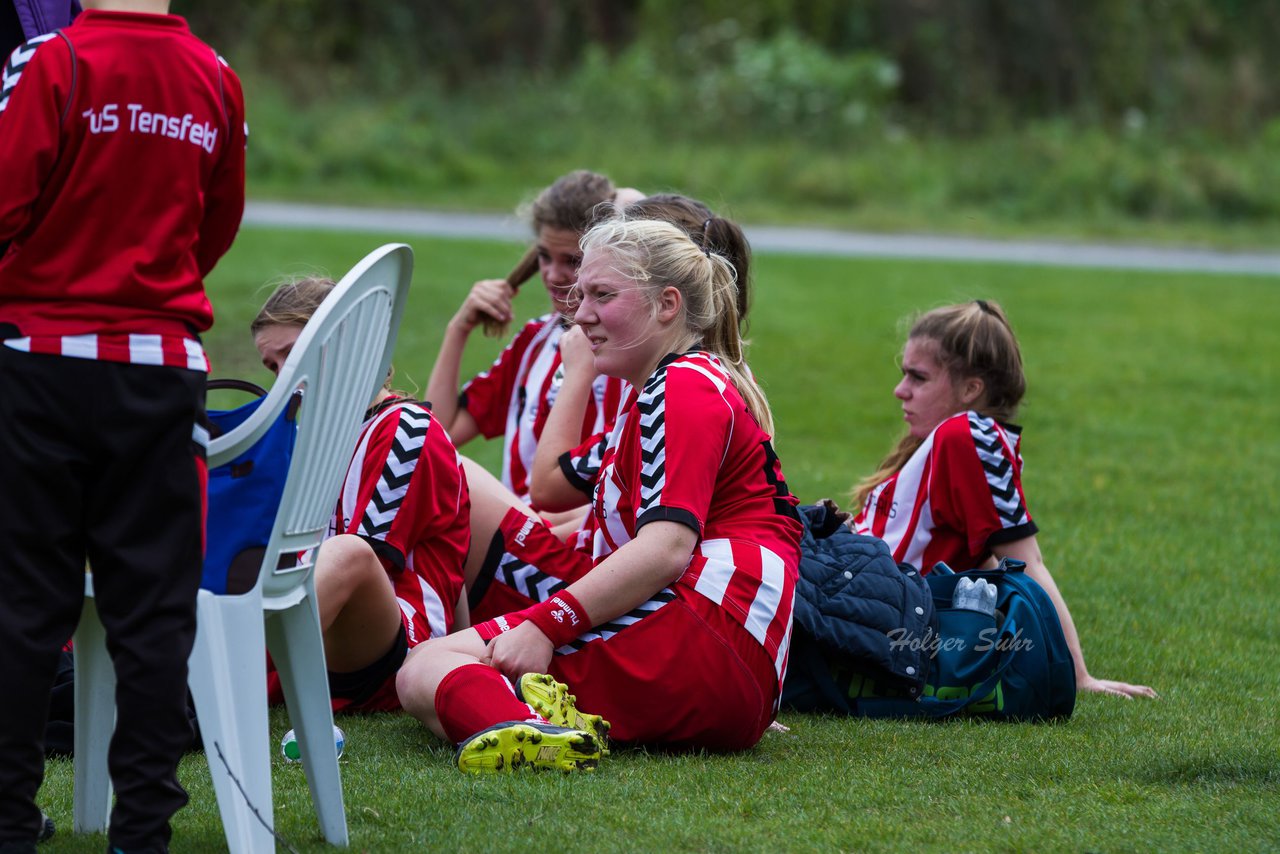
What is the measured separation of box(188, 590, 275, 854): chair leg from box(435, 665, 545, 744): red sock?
2.50 ft

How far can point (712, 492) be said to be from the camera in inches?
134

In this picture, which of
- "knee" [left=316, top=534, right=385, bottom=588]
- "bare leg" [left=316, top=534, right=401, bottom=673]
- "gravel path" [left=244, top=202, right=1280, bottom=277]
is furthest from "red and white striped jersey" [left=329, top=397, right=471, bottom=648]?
"gravel path" [left=244, top=202, right=1280, bottom=277]

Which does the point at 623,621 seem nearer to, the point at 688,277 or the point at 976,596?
the point at 688,277

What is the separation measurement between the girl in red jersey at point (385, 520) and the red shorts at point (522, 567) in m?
0.23

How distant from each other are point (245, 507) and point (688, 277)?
130 centimetres

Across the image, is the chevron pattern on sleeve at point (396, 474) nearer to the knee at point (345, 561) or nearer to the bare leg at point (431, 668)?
the knee at point (345, 561)

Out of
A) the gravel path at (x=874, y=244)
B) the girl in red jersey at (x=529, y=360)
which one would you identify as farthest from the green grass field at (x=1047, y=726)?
the gravel path at (x=874, y=244)

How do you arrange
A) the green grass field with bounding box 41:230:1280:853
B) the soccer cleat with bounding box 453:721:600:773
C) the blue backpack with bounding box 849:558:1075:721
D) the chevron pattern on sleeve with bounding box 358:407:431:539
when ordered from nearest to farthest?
the green grass field with bounding box 41:230:1280:853 < the soccer cleat with bounding box 453:721:600:773 < the chevron pattern on sleeve with bounding box 358:407:431:539 < the blue backpack with bounding box 849:558:1075:721

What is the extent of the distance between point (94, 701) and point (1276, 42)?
957 inches

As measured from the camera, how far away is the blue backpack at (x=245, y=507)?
2590mm

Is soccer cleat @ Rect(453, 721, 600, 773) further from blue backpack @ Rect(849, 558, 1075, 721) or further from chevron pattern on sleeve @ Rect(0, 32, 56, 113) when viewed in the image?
chevron pattern on sleeve @ Rect(0, 32, 56, 113)

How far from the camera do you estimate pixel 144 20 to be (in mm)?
2406

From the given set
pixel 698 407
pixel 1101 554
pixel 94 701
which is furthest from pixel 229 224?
pixel 1101 554

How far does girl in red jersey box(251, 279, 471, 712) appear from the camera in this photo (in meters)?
3.62
